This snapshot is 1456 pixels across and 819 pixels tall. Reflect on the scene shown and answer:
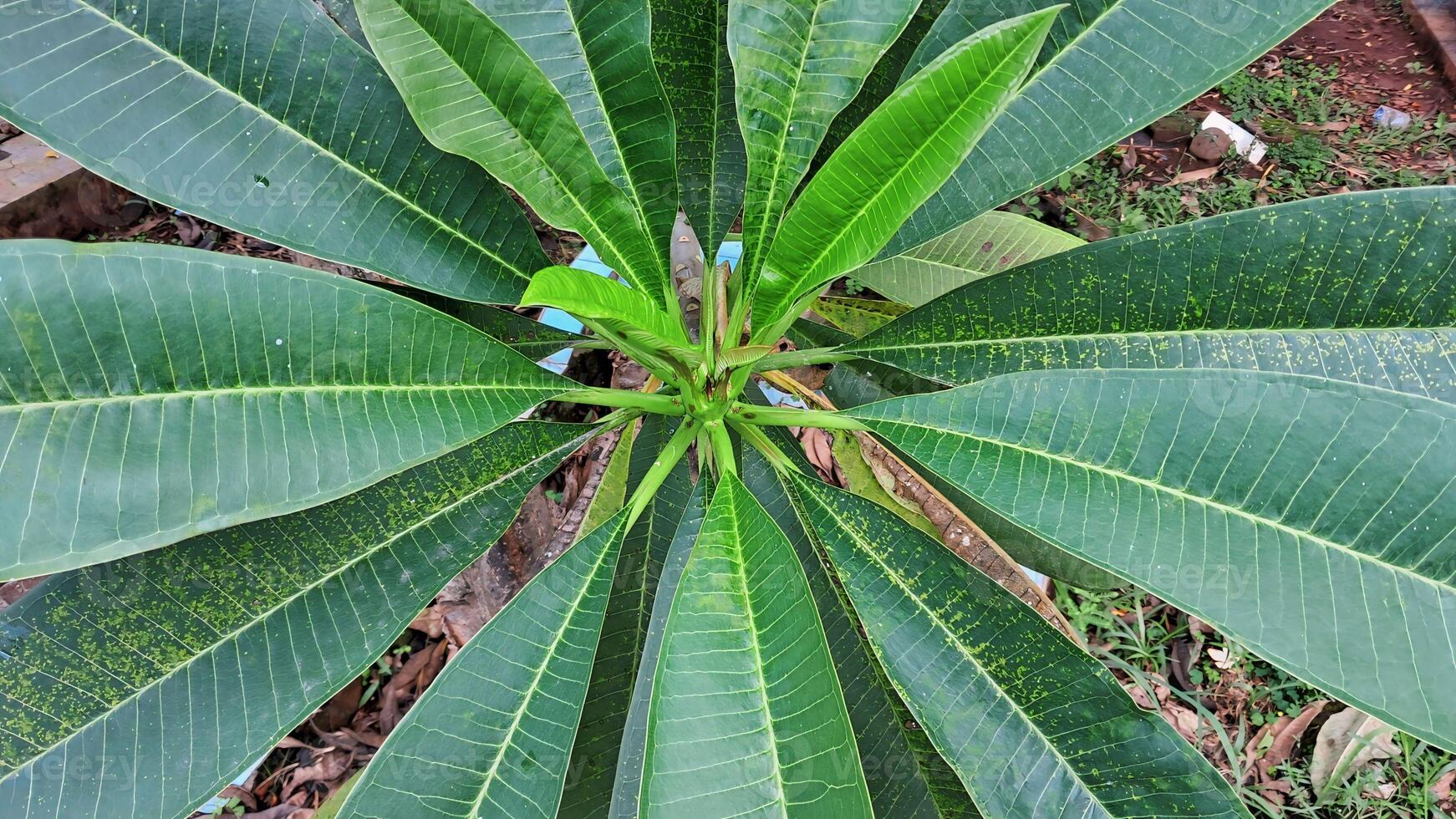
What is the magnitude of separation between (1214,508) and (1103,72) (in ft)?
1.78

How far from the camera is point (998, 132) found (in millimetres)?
988

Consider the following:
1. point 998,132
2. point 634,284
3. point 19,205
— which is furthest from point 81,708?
point 19,205

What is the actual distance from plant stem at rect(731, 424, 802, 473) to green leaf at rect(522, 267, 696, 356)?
256mm

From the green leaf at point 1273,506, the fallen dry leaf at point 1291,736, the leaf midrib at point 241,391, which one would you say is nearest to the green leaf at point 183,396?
the leaf midrib at point 241,391

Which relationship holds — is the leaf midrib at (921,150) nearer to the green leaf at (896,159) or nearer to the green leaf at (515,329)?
the green leaf at (896,159)

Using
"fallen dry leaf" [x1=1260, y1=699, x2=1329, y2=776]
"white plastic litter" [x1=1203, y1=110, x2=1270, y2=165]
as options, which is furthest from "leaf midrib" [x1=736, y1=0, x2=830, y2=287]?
"white plastic litter" [x1=1203, y1=110, x2=1270, y2=165]

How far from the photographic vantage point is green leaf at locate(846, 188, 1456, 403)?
2.84ft

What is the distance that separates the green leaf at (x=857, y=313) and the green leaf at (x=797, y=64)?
0.58 metres

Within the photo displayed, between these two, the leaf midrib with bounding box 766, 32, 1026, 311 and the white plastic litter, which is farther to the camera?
the white plastic litter

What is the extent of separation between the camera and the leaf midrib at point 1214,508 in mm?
677

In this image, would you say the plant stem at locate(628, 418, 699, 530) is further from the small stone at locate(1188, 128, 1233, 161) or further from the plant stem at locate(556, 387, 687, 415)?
the small stone at locate(1188, 128, 1233, 161)

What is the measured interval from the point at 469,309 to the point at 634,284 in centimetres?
31

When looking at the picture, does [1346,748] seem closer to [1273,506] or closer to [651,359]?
[1273,506]

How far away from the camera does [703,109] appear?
3.99 ft
